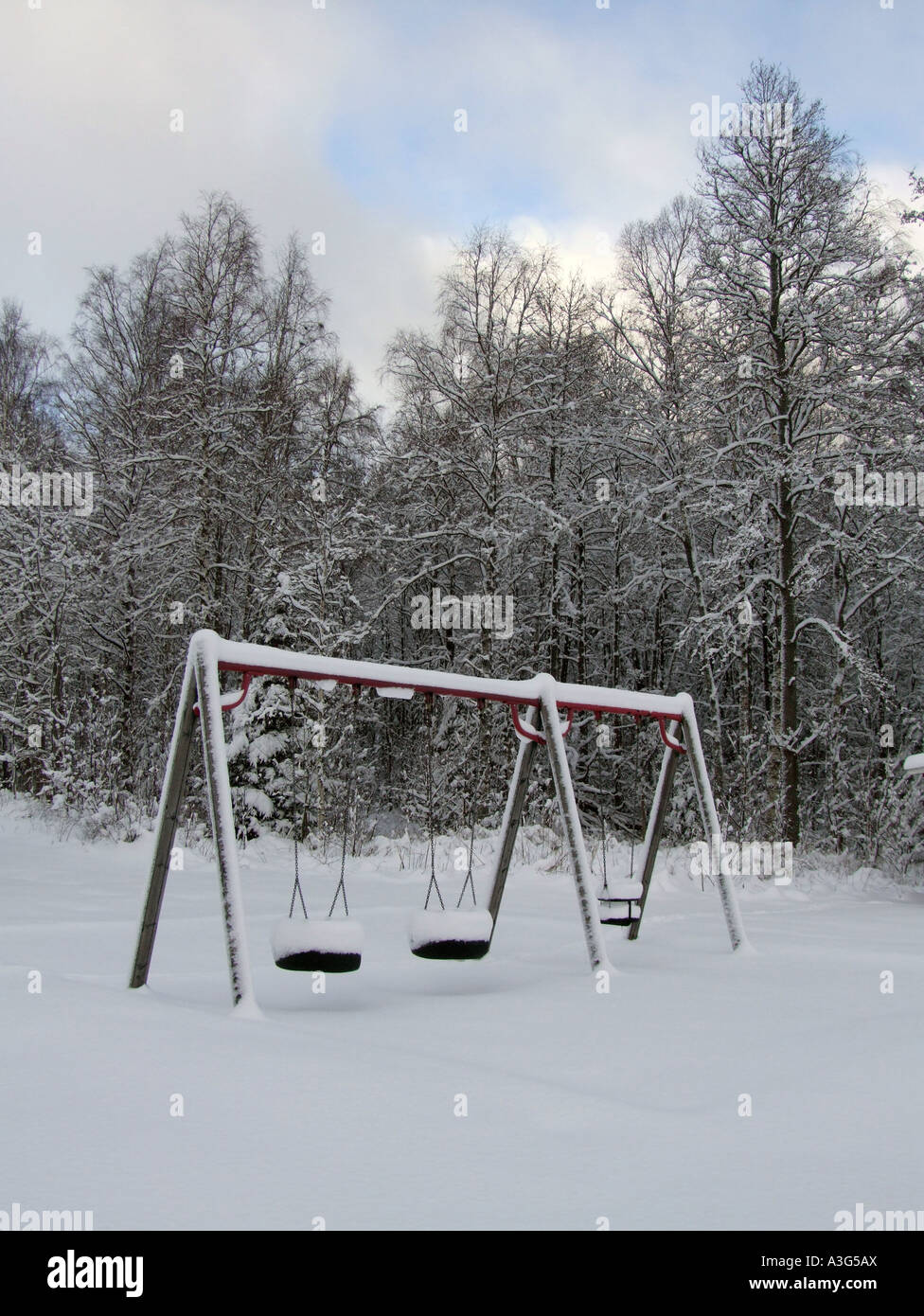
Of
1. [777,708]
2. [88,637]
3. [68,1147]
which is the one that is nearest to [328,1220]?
[68,1147]

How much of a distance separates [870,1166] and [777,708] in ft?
60.4

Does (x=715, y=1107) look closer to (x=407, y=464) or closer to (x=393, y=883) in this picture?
(x=393, y=883)

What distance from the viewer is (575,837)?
6176 mm

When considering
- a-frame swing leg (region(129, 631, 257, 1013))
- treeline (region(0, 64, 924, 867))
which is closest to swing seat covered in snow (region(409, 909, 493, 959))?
a-frame swing leg (region(129, 631, 257, 1013))

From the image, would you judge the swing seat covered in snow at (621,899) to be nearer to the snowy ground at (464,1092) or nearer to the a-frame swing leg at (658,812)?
the a-frame swing leg at (658,812)

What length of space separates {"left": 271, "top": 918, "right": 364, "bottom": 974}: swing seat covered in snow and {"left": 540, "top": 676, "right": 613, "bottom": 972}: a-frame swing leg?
1514mm

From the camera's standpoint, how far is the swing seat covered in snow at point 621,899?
7041mm

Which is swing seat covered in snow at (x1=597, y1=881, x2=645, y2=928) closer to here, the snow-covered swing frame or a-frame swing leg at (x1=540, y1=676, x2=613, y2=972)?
the snow-covered swing frame

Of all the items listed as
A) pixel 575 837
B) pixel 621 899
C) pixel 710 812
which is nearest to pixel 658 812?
pixel 710 812

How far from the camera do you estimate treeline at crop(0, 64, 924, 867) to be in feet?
52.7

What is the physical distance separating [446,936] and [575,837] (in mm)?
1075

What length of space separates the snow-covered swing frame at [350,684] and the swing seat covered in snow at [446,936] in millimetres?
560

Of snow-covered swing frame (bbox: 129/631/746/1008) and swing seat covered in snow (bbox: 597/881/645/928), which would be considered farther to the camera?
swing seat covered in snow (bbox: 597/881/645/928)

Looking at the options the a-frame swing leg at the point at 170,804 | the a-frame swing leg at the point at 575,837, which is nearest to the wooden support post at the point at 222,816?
the a-frame swing leg at the point at 170,804
